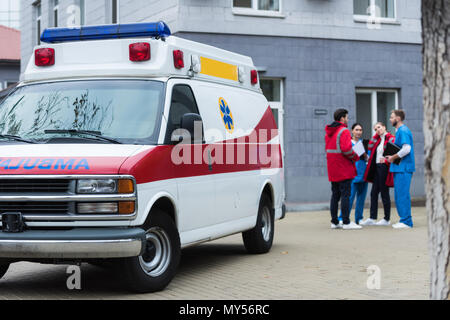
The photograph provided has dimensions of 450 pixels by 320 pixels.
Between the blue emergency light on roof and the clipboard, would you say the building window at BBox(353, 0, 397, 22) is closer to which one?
the clipboard

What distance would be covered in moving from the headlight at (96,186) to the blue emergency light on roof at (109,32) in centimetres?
205

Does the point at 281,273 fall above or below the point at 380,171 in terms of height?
below

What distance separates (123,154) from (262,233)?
3.84 m

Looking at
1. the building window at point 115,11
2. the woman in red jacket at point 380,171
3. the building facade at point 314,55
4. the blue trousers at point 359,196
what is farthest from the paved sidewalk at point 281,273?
the building window at point 115,11

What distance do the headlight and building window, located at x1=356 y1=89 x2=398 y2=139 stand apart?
14.0 metres

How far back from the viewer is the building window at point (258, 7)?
60.0ft

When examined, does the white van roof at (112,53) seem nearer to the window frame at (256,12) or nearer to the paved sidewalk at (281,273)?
the paved sidewalk at (281,273)

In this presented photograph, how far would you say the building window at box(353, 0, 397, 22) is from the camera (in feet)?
65.1

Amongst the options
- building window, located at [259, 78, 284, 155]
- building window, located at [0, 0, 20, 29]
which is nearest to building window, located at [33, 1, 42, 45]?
building window, located at [259, 78, 284, 155]

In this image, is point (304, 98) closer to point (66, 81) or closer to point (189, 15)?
point (189, 15)

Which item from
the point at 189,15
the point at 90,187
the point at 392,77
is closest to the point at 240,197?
the point at 90,187

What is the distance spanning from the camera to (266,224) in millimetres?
10352

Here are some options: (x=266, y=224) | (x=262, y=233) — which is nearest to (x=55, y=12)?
(x=266, y=224)

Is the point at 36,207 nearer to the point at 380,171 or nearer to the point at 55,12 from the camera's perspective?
the point at 380,171
